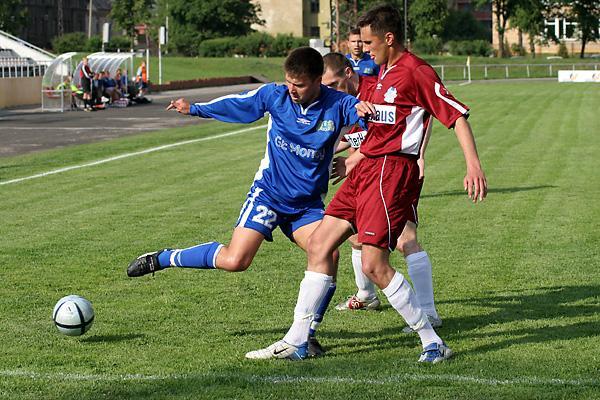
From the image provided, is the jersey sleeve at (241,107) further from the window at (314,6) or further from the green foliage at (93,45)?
the window at (314,6)

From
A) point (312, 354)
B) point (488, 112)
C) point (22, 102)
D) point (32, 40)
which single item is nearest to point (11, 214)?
point (312, 354)

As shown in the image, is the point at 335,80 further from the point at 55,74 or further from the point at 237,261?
the point at 55,74

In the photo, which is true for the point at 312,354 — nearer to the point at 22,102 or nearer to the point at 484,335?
the point at 484,335

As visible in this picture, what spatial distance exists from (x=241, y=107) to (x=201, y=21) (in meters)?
112

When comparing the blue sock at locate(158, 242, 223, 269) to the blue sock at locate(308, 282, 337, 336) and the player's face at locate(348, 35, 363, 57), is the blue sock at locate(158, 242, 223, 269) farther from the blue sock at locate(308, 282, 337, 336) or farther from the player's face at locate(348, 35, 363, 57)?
the player's face at locate(348, 35, 363, 57)

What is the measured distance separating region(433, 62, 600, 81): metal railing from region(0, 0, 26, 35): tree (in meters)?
36.4

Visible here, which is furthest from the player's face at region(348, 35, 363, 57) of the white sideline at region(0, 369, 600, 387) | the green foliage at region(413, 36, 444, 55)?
the green foliage at region(413, 36, 444, 55)

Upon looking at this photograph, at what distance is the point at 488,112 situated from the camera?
129ft

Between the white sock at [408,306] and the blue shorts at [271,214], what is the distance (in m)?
0.78

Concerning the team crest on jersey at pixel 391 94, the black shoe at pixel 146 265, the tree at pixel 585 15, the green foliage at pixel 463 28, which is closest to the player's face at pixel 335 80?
the team crest on jersey at pixel 391 94

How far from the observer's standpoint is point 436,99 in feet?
21.5

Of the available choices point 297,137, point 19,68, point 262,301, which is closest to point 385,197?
point 297,137

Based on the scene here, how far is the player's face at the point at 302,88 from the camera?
6.82 meters

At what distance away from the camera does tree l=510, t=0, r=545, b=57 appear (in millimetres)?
105688
